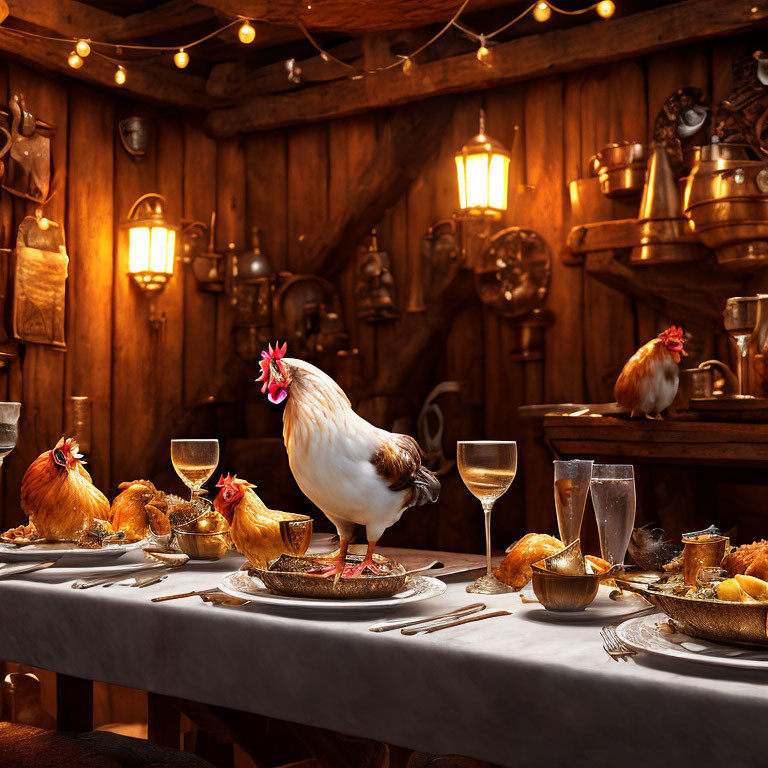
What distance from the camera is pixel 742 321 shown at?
10.2 ft

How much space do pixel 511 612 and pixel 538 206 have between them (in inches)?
137

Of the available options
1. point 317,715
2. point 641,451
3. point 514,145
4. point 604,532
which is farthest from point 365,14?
point 317,715

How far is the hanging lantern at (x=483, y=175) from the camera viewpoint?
4.28 metres

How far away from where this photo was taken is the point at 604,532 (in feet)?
5.07

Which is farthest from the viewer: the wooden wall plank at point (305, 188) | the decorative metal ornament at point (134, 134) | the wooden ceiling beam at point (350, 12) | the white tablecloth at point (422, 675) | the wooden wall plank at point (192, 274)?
the wooden wall plank at point (192, 274)

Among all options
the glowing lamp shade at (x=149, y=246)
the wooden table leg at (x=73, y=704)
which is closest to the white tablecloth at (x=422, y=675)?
the wooden table leg at (x=73, y=704)

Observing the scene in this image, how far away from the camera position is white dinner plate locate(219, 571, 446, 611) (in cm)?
129

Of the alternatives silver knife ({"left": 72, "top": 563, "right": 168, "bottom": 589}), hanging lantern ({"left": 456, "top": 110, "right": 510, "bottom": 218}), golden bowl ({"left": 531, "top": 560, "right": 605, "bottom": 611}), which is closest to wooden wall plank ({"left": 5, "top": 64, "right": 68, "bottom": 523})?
hanging lantern ({"left": 456, "top": 110, "right": 510, "bottom": 218})

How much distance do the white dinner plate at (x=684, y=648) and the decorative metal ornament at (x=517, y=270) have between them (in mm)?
3364

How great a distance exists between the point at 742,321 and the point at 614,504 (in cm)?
184

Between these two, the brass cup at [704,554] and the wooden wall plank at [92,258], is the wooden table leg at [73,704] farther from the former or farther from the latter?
the wooden wall plank at [92,258]

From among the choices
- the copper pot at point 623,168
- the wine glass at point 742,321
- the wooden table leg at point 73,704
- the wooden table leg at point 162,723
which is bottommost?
the wooden table leg at point 162,723

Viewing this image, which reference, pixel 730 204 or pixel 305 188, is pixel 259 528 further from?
pixel 305 188

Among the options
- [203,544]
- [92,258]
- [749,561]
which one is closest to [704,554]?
[749,561]
